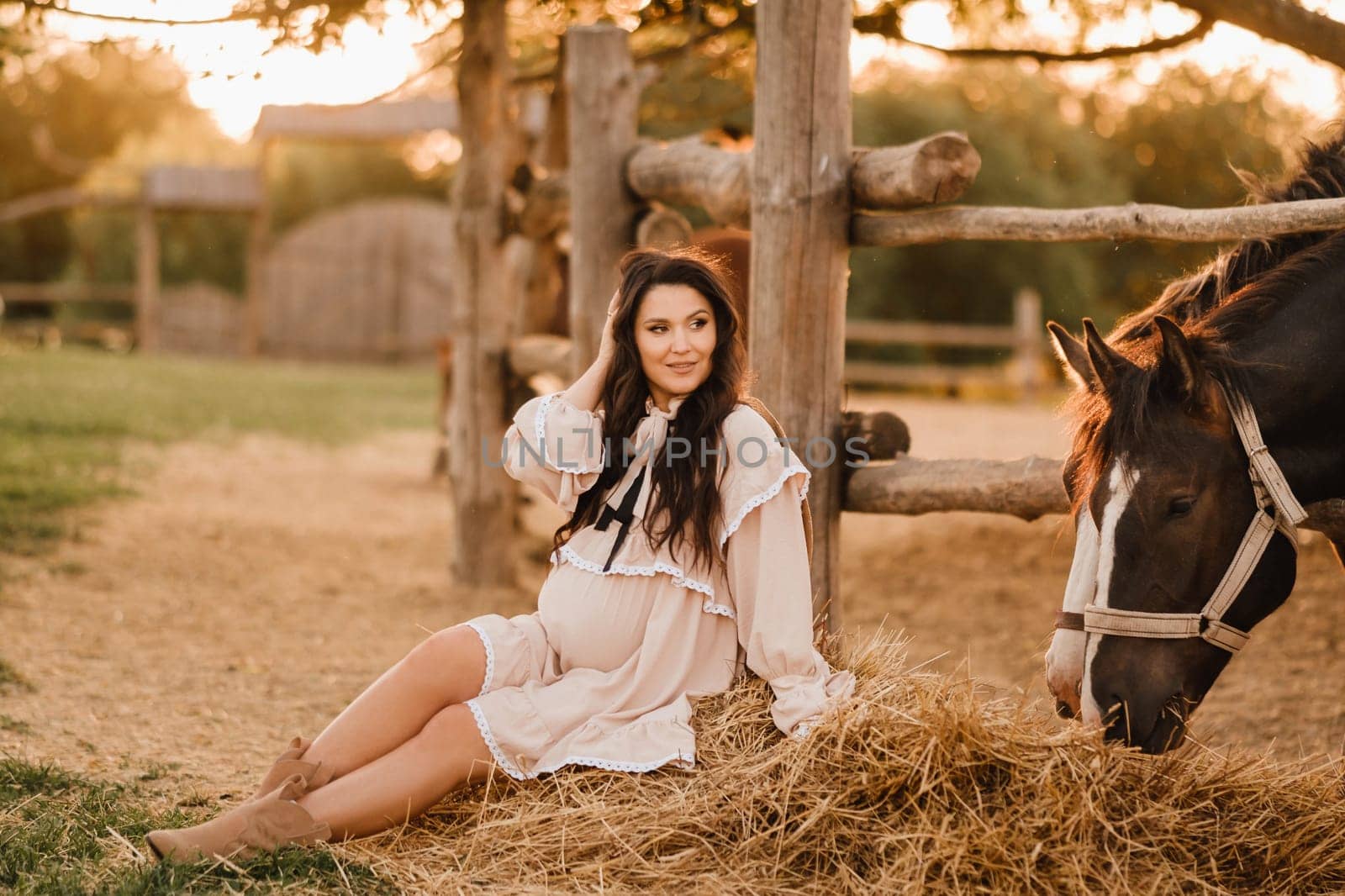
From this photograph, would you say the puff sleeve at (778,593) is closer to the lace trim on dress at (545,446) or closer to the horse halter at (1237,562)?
the lace trim on dress at (545,446)

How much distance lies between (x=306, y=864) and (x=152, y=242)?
1522cm

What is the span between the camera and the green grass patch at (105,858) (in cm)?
205

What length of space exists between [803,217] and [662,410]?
797 mm

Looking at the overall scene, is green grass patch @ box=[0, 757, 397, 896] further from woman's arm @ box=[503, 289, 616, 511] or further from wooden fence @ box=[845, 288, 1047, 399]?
wooden fence @ box=[845, 288, 1047, 399]

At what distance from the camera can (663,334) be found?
2.57 meters

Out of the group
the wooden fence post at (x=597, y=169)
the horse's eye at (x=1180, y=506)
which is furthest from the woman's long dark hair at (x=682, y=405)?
the wooden fence post at (x=597, y=169)

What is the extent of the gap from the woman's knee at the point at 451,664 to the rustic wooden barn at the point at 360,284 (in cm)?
1570

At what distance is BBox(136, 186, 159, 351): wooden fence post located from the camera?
15406 mm

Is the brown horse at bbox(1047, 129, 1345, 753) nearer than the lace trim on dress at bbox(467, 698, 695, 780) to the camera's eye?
Yes

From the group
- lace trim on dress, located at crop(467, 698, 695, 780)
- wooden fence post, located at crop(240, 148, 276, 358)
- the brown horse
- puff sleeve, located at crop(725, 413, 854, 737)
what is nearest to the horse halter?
the brown horse

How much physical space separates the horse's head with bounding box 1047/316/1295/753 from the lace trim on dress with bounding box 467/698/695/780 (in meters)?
0.77

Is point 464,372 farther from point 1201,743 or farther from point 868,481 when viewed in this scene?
point 1201,743

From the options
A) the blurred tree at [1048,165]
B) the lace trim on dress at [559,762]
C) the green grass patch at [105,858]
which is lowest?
the green grass patch at [105,858]

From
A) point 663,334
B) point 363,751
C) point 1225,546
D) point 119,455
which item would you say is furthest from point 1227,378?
point 119,455
